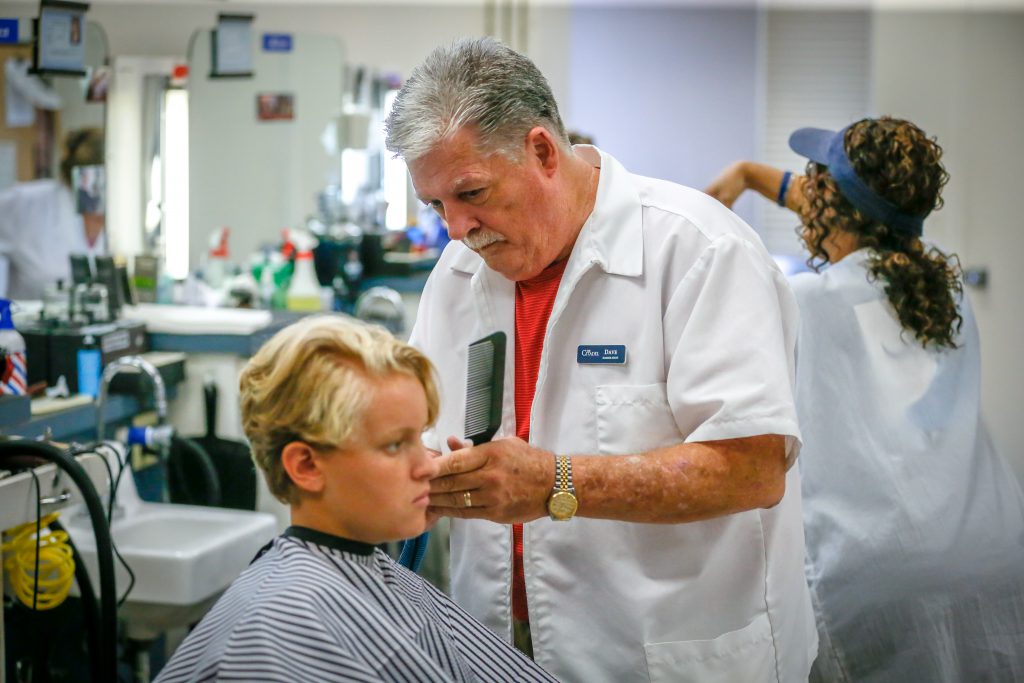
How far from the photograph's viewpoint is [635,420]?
1520 millimetres

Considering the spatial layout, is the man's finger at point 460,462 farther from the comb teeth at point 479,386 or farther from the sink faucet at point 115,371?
the sink faucet at point 115,371

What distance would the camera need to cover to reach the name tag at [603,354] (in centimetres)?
154

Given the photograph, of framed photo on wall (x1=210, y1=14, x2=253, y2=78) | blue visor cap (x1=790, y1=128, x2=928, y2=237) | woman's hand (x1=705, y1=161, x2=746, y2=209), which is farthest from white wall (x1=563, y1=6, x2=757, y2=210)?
blue visor cap (x1=790, y1=128, x2=928, y2=237)

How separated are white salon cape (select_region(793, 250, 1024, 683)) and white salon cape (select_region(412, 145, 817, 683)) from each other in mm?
561

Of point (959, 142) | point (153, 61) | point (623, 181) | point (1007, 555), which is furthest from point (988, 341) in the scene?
point (153, 61)

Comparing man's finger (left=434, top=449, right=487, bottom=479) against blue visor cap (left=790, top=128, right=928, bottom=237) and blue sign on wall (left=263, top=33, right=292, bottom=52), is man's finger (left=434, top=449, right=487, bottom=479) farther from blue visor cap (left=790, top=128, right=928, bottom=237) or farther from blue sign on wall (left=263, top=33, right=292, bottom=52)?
blue sign on wall (left=263, top=33, right=292, bottom=52)

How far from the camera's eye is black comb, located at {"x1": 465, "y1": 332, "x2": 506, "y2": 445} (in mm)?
1286

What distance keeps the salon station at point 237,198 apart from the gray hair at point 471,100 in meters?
0.10

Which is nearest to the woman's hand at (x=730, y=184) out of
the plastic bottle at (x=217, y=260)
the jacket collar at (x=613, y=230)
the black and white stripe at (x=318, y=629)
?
the jacket collar at (x=613, y=230)

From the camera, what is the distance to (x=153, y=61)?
14.2 feet

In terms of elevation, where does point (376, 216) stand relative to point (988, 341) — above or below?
above

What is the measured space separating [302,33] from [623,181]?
3871 mm

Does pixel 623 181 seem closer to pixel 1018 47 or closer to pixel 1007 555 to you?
pixel 1007 555

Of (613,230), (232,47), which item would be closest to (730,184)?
(613,230)
